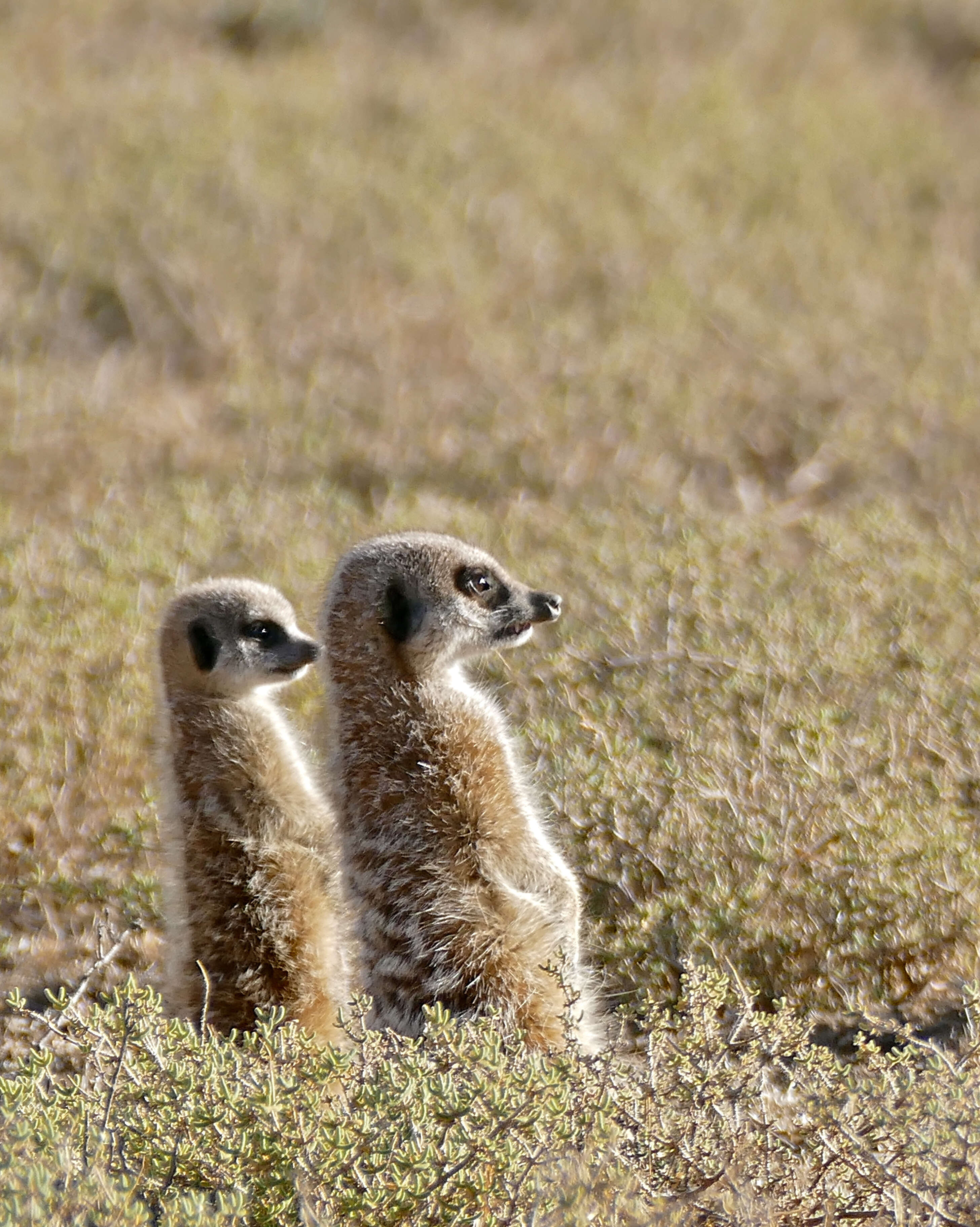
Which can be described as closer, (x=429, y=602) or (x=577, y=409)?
(x=429, y=602)

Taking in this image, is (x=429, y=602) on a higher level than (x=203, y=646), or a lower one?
higher

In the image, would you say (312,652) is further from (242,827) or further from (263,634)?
(242,827)

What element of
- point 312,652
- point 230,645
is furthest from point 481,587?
point 230,645

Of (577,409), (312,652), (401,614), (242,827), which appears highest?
(401,614)

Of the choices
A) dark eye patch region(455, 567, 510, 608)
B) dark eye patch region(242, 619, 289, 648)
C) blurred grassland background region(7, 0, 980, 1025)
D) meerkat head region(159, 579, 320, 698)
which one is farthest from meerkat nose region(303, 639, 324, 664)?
blurred grassland background region(7, 0, 980, 1025)

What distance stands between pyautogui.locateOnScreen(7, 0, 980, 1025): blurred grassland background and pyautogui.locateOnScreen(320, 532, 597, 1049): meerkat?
552mm

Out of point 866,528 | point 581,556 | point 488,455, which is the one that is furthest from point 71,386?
point 866,528

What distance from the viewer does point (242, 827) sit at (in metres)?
4.16

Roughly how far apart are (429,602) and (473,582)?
22cm

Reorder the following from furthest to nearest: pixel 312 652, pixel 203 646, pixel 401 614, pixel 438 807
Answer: pixel 203 646, pixel 312 652, pixel 401 614, pixel 438 807

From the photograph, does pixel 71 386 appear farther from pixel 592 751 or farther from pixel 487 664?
pixel 592 751

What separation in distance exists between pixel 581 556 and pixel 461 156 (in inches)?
197

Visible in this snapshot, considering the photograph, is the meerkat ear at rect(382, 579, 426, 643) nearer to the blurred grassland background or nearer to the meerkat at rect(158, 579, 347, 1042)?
the meerkat at rect(158, 579, 347, 1042)

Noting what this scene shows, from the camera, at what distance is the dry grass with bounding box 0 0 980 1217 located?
15.2ft
